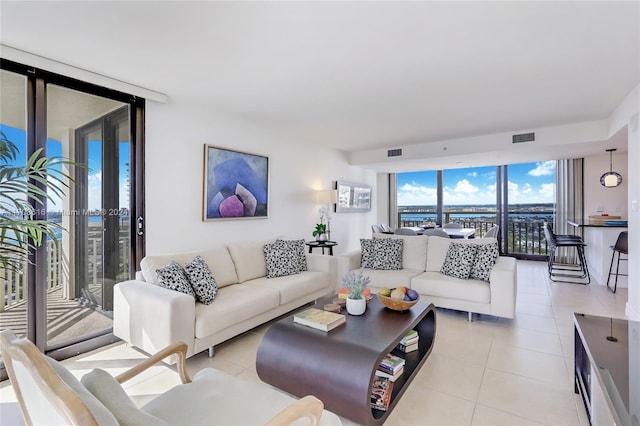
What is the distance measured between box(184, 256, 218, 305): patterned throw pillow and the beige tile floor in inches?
19.1

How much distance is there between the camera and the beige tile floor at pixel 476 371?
1.92m

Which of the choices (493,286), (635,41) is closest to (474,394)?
(493,286)

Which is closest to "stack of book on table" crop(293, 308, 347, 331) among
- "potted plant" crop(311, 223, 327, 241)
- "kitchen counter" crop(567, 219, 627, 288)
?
"potted plant" crop(311, 223, 327, 241)

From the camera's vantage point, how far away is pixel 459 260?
3.63 metres

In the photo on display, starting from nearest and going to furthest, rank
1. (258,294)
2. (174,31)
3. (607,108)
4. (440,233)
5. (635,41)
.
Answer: (174,31)
(635,41)
(258,294)
(607,108)
(440,233)

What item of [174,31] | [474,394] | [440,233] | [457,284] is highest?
[174,31]

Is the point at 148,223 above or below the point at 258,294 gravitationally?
above

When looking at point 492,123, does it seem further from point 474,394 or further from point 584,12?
point 474,394

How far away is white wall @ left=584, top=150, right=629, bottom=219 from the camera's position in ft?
19.2

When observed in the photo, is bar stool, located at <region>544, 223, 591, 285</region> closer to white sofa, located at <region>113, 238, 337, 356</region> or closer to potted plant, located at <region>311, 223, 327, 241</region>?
potted plant, located at <region>311, 223, 327, 241</region>

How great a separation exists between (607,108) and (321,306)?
4160mm

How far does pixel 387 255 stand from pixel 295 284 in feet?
4.33

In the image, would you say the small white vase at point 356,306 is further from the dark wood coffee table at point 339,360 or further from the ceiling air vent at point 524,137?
the ceiling air vent at point 524,137

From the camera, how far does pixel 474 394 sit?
2113 millimetres
